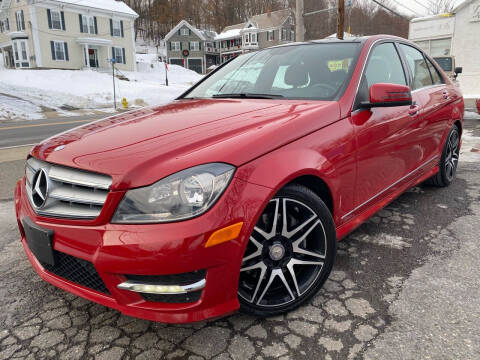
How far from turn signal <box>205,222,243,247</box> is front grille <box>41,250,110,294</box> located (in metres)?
0.57

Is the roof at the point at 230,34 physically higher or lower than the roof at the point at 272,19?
lower

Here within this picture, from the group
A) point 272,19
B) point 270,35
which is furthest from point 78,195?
point 272,19

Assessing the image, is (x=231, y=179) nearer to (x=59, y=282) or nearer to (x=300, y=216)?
(x=300, y=216)

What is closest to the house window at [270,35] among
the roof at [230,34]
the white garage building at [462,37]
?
the roof at [230,34]

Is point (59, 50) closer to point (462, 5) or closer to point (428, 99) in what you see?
point (462, 5)

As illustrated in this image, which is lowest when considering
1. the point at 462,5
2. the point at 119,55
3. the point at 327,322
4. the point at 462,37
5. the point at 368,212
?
the point at 327,322

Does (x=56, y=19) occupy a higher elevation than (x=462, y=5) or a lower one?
higher

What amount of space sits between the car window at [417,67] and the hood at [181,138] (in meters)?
1.60

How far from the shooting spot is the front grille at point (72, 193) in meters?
1.75

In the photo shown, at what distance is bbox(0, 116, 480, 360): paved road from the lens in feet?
6.14

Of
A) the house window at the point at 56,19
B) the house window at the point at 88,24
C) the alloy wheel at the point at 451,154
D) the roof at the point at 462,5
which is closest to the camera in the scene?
the alloy wheel at the point at 451,154

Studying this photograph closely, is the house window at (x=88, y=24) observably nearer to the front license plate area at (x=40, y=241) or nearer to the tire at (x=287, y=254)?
the front license plate area at (x=40, y=241)

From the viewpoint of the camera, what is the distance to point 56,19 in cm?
3181

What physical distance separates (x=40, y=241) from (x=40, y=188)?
30 cm
